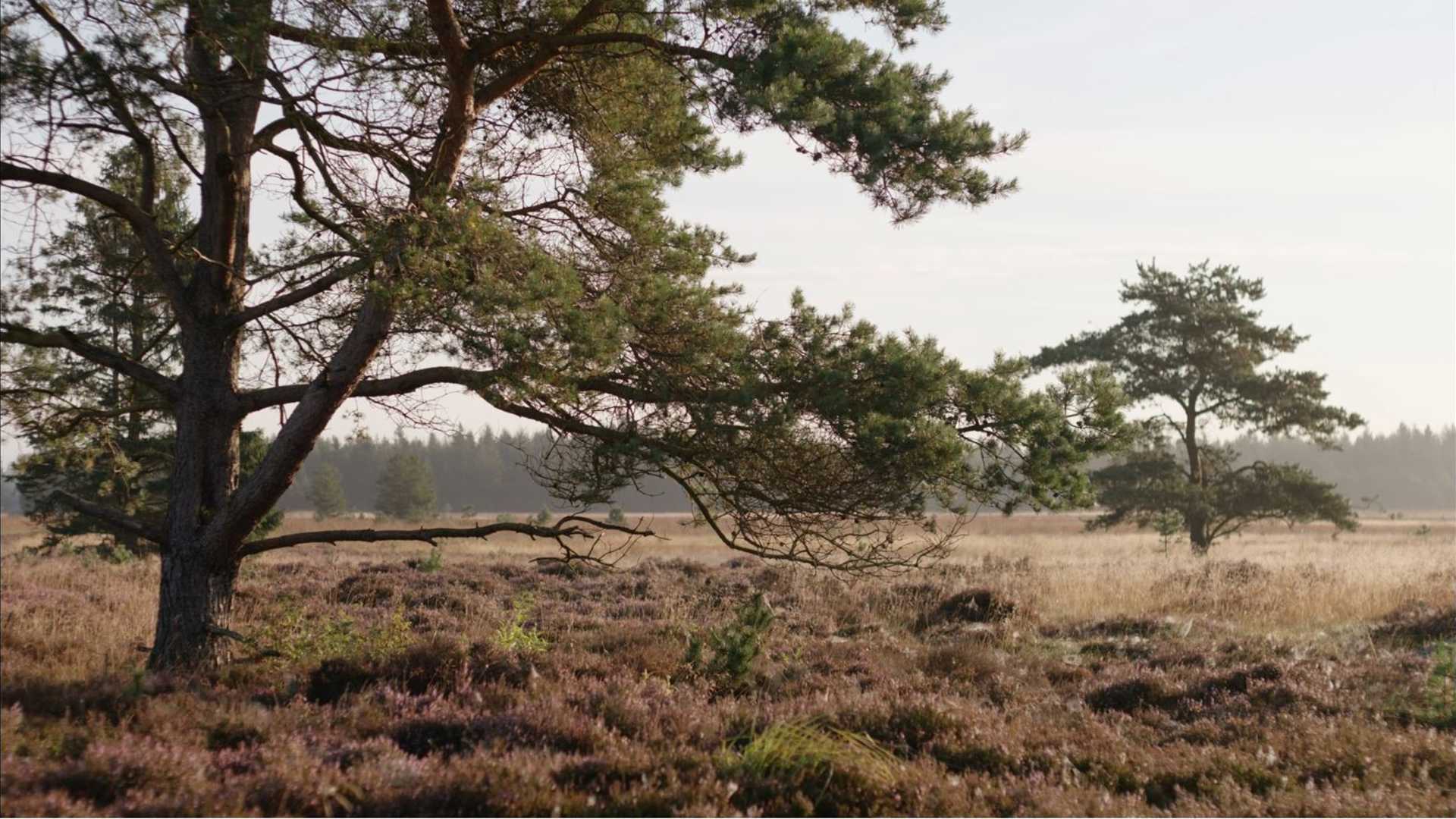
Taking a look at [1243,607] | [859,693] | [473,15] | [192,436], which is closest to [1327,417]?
[1243,607]

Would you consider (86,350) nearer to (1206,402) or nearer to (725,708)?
(725,708)

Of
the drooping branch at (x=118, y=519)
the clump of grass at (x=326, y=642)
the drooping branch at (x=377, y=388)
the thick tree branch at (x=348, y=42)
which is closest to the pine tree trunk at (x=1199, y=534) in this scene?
the clump of grass at (x=326, y=642)

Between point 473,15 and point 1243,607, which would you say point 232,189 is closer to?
point 473,15

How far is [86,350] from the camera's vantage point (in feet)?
26.1

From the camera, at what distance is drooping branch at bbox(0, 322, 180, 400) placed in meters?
7.64

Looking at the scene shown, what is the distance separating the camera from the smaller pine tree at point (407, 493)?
62.3 m

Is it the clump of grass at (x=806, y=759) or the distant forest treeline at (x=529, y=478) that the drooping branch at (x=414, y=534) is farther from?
the distant forest treeline at (x=529, y=478)

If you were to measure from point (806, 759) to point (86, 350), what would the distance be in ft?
21.5

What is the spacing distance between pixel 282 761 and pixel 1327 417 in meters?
28.2

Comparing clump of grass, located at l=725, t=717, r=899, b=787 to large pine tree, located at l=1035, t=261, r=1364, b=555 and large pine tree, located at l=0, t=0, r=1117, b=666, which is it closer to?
large pine tree, located at l=0, t=0, r=1117, b=666

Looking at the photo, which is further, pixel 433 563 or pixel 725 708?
pixel 433 563

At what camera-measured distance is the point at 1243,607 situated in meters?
15.2

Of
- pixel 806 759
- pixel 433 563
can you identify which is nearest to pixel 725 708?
pixel 806 759

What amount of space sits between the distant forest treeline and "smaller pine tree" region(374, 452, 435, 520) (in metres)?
30.0
